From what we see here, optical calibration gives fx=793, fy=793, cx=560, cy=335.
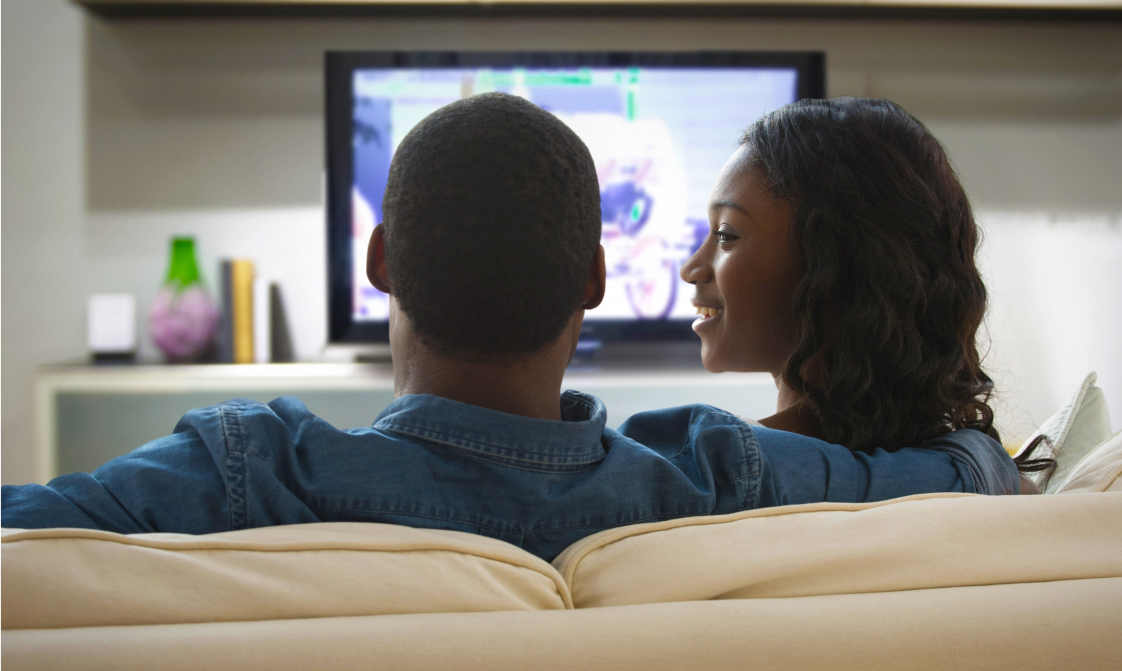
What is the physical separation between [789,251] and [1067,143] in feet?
7.95

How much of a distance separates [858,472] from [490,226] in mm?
395

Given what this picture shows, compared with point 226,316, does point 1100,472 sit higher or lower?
lower

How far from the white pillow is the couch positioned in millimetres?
554

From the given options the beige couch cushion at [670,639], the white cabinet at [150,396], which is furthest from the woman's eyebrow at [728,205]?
the white cabinet at [150,396]

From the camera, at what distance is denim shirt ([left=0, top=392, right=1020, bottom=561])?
55 cm

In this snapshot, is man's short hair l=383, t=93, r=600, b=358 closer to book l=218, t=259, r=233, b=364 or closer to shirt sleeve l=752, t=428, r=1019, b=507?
shirt sleeve l=752, t=428, r=1019, b=507

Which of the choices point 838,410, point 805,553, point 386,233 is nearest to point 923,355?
point 838,410

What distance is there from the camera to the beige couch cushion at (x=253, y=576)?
443mm

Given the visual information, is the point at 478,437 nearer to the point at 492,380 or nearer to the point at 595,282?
the point at 492,380

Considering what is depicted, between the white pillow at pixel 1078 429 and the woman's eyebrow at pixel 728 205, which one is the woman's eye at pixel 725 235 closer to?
the woman's eyebrow at pixel 728 205

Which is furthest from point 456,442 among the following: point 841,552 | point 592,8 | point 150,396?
point 592,8

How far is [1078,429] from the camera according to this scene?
41.6 inches

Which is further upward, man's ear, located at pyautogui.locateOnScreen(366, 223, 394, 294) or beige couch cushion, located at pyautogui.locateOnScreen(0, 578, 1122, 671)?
man's ear, located at pyautogui.locateOnScreen(366, 223, 394, 294)

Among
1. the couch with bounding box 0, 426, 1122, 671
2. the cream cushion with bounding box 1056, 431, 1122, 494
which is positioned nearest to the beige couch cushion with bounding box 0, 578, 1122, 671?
the couch with bounding box 0, 426, 1122, 671
